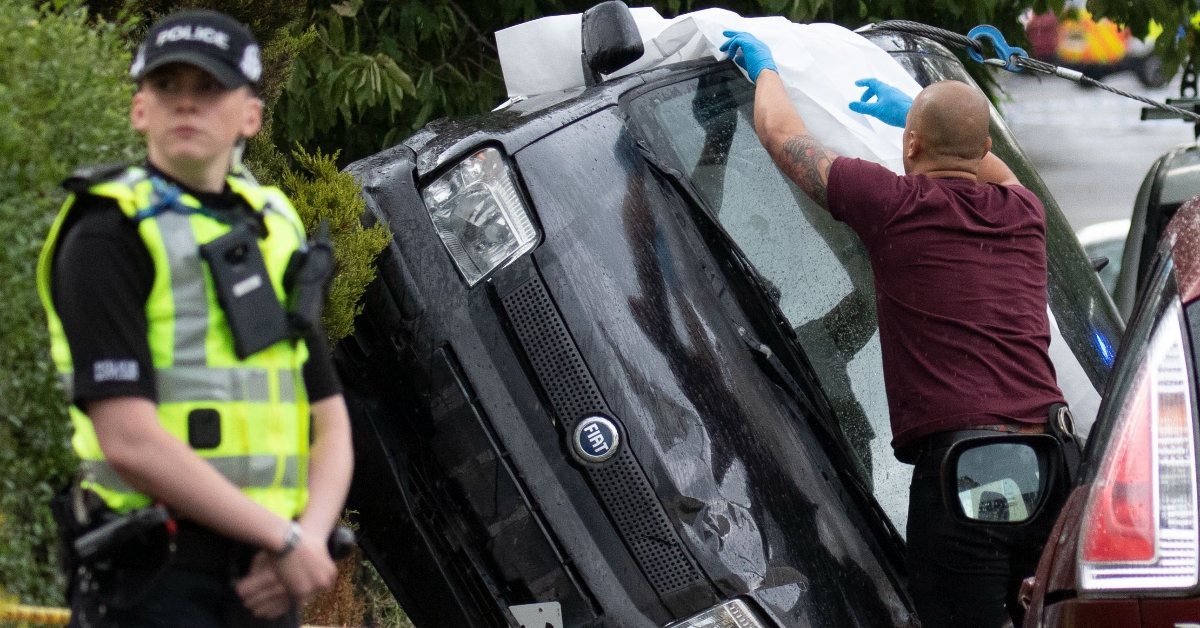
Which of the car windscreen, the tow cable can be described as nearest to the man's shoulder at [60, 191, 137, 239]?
the car windscreen

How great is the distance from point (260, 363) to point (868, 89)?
2.55 meters

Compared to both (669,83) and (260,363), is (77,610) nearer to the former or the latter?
(260,363)

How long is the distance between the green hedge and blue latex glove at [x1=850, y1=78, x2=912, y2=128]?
2140 mm

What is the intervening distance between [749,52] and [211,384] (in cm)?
243

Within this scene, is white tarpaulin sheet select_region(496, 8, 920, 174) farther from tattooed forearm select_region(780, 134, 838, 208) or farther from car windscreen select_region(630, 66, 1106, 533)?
tattooed forearm select_region(780, 134, 838, 208)

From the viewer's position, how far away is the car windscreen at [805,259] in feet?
12.6

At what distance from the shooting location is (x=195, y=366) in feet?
6.89

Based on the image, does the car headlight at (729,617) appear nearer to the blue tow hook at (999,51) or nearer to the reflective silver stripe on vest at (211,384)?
the reflective silver stripe on vest at (211,384)

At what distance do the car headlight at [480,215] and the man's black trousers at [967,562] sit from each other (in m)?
1.15

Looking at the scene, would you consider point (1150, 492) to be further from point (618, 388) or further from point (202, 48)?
point (202, 48)

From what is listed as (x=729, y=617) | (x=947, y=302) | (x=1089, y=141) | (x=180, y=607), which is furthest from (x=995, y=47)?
(x=1089, y=141)

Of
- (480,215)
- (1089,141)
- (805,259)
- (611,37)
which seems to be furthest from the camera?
(1089,141)

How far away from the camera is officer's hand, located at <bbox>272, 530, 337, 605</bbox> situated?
6.91 ft

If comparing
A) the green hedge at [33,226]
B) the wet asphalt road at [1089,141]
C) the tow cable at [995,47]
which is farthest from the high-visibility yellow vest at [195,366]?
the wet asphalt road at [1089,141]
